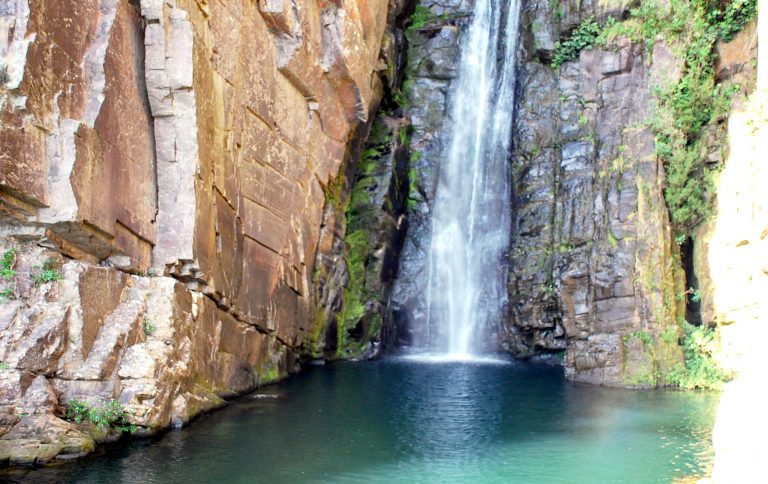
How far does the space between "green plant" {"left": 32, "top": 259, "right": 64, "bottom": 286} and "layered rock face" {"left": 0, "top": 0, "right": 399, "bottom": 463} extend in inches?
3.6

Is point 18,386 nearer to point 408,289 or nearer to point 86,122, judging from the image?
point 86,122

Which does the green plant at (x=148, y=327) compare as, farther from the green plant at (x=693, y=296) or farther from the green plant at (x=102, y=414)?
the green plant at (x=693, y=296)

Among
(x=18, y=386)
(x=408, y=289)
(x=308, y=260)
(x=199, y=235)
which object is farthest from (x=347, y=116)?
(x=18, y=386)

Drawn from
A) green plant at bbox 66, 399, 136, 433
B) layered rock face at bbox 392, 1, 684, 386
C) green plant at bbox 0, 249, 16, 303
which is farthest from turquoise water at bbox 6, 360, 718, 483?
green plant at bbox 0, 249, 16, 303

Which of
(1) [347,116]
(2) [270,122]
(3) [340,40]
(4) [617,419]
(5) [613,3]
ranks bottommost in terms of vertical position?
(4) [617,419]

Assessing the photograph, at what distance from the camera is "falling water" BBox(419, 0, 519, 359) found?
2341cm

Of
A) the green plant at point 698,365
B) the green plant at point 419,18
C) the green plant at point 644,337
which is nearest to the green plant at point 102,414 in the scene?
the green plant at point 644,337

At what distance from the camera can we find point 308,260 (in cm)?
1969

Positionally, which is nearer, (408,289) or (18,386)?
(18,386)

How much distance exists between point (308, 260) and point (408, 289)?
5383mm

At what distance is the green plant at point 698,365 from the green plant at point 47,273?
1431 centimetres

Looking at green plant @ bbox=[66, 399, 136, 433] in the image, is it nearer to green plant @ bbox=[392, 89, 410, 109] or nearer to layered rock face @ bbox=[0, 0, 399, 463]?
layered rock face @ bbox=[0, 0, 399, 463]

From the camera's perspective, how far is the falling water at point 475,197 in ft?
76.8

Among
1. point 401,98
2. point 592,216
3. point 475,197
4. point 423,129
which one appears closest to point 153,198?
point 592,216
